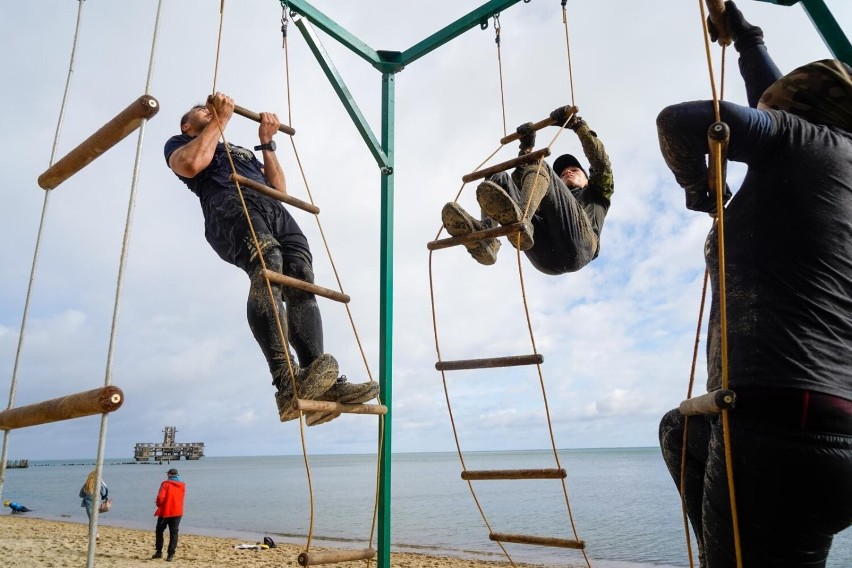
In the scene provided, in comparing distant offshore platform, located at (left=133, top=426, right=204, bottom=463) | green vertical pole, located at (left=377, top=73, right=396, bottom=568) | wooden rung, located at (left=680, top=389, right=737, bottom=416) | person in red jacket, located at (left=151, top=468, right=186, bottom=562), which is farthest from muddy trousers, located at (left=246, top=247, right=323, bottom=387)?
distant offshore platform, located at (left=133, top=426, right=204, bottom=463)

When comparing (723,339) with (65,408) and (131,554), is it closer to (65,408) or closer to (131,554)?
(65,408)

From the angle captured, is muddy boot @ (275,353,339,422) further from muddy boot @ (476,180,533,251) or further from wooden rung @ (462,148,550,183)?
wooden rung @ (462,148,550,183)

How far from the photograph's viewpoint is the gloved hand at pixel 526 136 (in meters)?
4.53

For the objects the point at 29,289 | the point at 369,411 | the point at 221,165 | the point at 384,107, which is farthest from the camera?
the point at 384,107

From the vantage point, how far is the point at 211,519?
32531 millimetres

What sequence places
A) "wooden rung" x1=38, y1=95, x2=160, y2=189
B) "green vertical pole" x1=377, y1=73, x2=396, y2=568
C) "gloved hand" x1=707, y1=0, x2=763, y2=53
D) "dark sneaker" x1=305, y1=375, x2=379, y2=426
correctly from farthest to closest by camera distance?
1. "green vertical pole" x1=377, y1=73, x2=396, y2=568
2. "dark sneaker" x1=305, y1=375, x2=379, y2=426
3. "gloved hand" x1=707, y1=0, x2=763, y2=53
4. "wooden rung" x1=38, y1=95, x2=160, y2=189

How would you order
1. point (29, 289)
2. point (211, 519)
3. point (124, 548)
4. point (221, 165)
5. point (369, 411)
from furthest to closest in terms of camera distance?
point (211, 519)
point (124, 548)
point (221, 165)
point (369, 411)
point (29, 289)

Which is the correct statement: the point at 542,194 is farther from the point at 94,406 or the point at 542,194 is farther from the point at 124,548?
the point at 124,548

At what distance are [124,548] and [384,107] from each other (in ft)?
50.1

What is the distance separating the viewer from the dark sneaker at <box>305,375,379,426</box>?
368 cm

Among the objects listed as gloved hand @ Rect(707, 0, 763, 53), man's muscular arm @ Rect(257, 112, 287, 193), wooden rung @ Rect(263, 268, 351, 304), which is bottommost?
wooden rung @ Rect(263, 268, 351, 304)

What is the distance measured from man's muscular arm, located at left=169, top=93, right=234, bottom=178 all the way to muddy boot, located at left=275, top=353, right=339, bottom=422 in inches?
57.4

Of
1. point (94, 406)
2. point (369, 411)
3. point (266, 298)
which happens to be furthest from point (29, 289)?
point (369, 411)

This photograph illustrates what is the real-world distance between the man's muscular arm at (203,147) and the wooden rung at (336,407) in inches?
64.1
